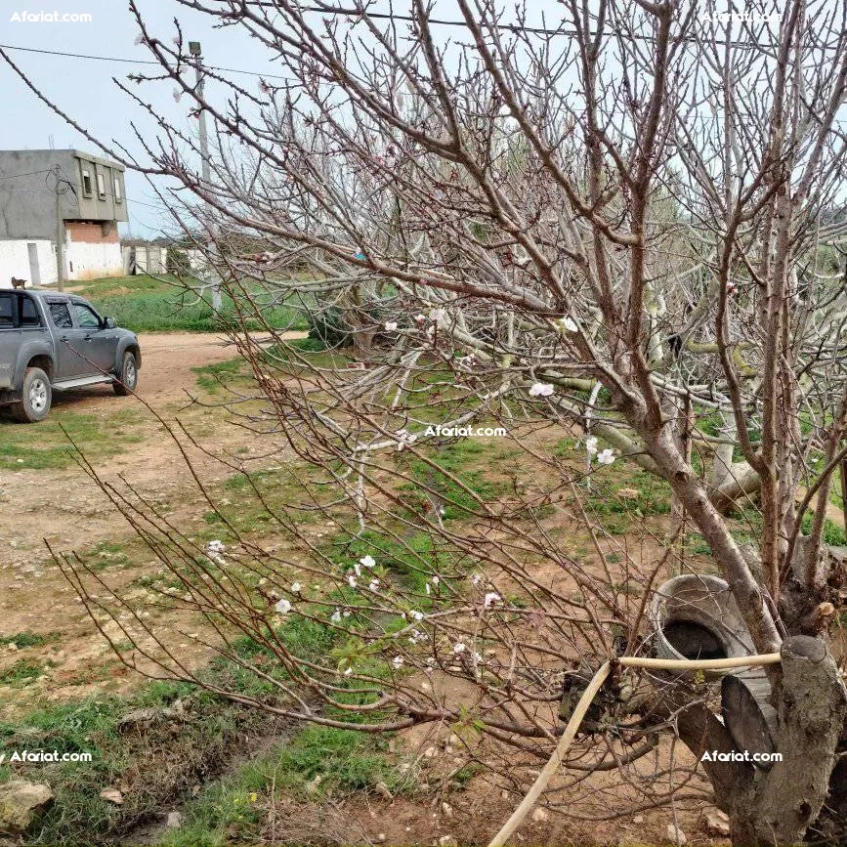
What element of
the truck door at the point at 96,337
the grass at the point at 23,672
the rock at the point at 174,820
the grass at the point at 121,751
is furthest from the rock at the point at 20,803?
the truck door at the point at 96,337

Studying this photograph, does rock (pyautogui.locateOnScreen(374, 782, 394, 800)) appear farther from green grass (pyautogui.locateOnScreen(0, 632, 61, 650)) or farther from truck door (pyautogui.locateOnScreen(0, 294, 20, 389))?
truck door (pyautogui.locateOnScreen(0, 294, 20, 389))

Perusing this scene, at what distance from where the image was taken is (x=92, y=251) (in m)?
26.4

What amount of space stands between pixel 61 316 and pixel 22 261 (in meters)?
14.0

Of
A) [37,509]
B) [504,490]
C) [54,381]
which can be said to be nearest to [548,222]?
[504,490]

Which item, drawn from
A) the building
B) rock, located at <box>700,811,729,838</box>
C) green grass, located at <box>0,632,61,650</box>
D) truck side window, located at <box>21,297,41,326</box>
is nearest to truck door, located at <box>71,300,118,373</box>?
truck side window, located at <box>21,297,41,326</box>

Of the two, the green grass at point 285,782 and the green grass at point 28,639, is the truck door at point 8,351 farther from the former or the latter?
the green grass at point 285,782

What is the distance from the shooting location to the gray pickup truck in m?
10.3

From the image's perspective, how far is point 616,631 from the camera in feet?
14.2

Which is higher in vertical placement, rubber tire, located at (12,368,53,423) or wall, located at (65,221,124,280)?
wall, located at (65,221,124,280)

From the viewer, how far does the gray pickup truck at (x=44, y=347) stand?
1026 centimetres

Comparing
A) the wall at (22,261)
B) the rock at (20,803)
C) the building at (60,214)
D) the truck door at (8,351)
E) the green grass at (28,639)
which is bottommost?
the rock at (20,803)

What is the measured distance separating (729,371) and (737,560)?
547 millimetres

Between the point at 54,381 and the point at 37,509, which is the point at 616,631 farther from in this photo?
the point at 54,381

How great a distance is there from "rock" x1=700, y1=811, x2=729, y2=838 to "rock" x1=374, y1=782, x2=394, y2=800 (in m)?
1.42
